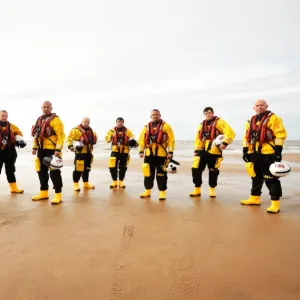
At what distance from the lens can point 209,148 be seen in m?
5.75

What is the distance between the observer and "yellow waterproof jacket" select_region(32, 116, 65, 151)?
17.2 ft

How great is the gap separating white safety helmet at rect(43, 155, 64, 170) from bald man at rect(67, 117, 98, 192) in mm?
1519

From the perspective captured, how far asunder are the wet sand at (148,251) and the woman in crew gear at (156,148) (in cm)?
102

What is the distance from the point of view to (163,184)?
5.61 meters

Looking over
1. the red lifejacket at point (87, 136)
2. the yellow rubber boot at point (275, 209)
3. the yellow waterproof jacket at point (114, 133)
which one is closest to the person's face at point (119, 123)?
the yellow waterproof jacket at point (114, 133)

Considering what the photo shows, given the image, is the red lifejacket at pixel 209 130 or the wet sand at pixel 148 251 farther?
the red lifejacket at pixel 209 130

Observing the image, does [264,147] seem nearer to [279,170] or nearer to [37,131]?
[279,170]

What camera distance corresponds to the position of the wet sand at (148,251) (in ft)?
6.61

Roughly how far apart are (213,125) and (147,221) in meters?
2.97

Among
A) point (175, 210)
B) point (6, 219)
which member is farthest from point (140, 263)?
point (6, 219)

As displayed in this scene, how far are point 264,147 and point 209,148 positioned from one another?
133 centimetres

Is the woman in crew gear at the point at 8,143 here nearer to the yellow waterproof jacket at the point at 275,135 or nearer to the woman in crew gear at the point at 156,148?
the woman in crew gear at the point at 156,148

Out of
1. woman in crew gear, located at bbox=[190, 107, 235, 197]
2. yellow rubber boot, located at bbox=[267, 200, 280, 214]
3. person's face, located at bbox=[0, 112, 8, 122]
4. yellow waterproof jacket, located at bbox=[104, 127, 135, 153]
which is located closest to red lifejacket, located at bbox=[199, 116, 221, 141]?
woman in crew gear, located at bbox=[190, 107, 235, 197]

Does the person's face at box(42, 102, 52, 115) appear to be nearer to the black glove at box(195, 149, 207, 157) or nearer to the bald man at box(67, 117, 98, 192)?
the bald man at box(67, 117, 98, 192)
